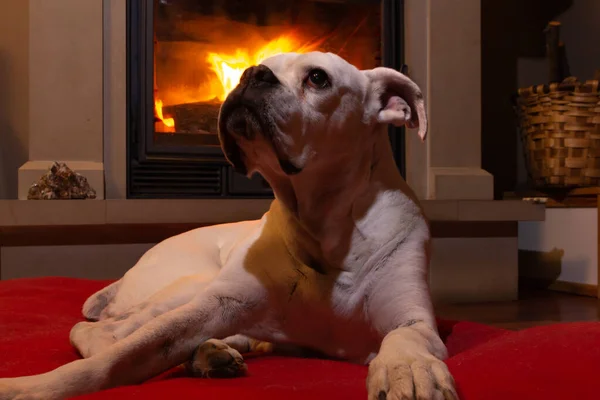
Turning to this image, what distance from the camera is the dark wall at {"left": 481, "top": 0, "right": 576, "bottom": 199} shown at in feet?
13.0

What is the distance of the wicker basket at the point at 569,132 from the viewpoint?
320 cm

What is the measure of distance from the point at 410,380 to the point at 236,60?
241 centimetres

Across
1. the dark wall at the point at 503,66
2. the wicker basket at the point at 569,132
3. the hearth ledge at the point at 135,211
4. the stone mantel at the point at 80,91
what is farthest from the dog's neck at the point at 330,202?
the dark wall at the point at 503,66

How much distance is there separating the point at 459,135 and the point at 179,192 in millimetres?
1428

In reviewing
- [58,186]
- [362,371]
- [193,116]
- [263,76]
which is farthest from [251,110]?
[193,116]

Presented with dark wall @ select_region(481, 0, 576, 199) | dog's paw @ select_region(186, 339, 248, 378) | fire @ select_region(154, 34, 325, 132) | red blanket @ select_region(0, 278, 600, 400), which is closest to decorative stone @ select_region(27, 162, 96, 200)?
fire @ select_region(154, 34, 325, 132)

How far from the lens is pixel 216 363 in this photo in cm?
105

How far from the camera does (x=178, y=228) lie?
8.80ft

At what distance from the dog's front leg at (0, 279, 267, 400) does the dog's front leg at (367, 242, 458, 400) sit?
0.24m

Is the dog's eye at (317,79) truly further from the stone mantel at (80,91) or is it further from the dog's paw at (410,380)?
the stone mantel at (80,91)

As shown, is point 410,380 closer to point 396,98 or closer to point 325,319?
point 325,319

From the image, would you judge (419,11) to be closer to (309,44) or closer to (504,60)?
(309,44)

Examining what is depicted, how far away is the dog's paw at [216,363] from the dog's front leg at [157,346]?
0.04 meters

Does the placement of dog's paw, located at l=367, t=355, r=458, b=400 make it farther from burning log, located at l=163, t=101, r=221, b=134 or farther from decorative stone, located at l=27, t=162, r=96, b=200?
burning log, located at l=163, t=101, r=221, b=134
